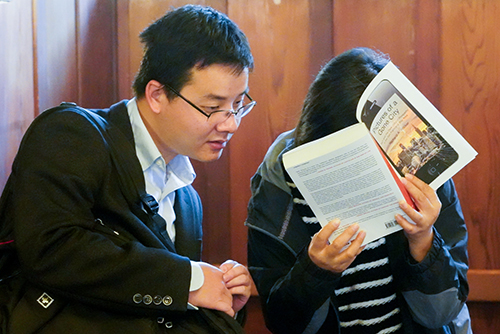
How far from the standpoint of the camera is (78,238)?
87cm

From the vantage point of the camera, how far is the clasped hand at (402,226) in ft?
3.16

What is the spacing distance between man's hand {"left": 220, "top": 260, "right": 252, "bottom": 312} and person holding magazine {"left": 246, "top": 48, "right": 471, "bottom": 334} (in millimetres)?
103

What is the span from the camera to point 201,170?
175 cm

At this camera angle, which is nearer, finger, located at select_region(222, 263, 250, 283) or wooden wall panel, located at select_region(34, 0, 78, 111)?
finger, located at select_region(222, 263, 250, 283)

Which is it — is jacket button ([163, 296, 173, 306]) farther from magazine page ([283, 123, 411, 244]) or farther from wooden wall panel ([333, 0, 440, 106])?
wooden wall panel ([333, 0, 440, 106])

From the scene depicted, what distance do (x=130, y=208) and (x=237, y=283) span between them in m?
0.26

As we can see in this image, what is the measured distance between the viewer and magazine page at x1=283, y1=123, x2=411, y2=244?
90 cm

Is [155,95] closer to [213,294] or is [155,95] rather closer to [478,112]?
[213,294]

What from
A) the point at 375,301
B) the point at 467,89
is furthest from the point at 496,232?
the point at 375,301

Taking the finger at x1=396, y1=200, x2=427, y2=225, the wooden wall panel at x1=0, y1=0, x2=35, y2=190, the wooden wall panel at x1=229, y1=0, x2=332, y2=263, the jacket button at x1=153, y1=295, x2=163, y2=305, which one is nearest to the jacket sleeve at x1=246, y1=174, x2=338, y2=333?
the finger at x1=396, y1=200, x2=427, y2=225

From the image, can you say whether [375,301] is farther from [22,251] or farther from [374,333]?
[22,251]

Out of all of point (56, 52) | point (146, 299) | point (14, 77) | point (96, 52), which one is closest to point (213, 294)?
point (146, 299)

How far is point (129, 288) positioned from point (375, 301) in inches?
23.8

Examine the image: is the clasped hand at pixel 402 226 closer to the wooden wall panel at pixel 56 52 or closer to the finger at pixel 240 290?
the finger at pixel 240 290
